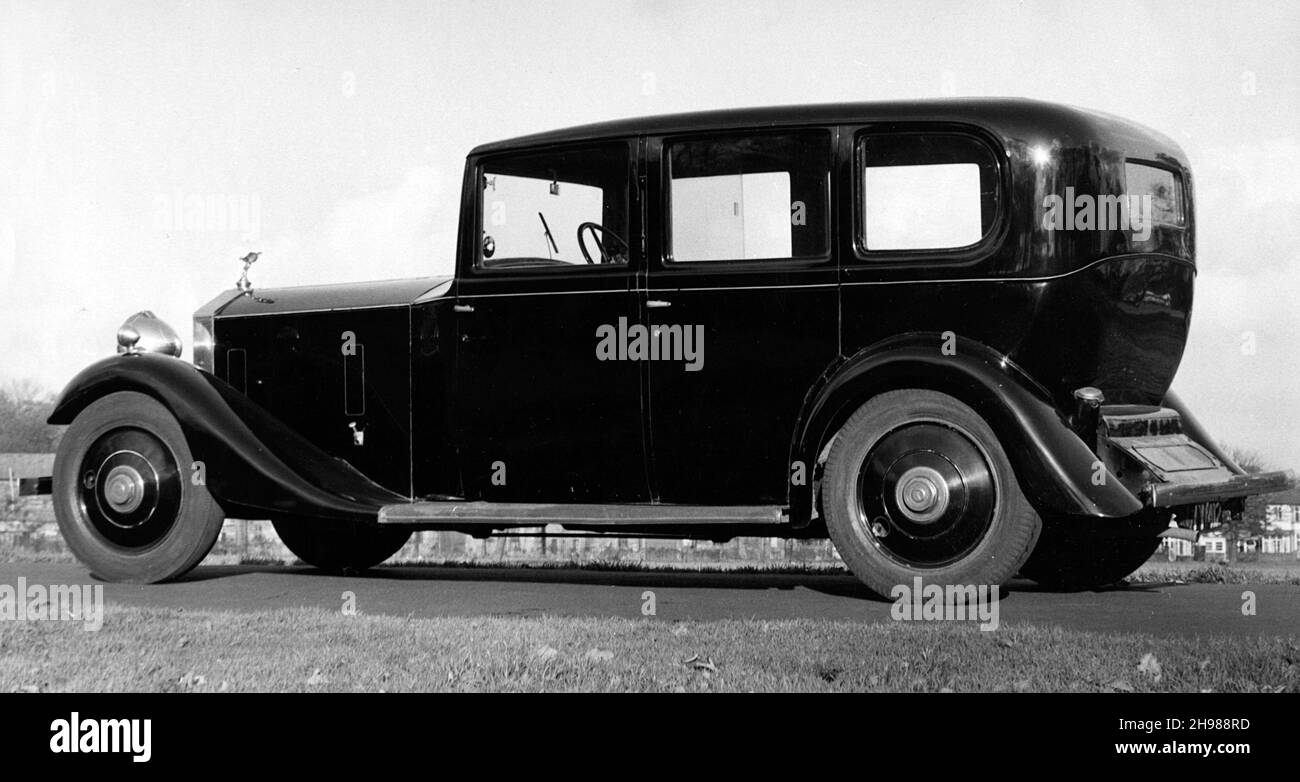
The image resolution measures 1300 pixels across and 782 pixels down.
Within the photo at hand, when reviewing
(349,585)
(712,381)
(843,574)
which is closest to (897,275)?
(712,381)

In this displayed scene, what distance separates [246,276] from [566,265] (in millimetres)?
2858

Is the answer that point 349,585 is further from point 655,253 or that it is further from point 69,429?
point 655,253

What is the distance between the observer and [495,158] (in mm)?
8695

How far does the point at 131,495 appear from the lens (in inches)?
352

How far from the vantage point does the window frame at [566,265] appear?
26.5ft

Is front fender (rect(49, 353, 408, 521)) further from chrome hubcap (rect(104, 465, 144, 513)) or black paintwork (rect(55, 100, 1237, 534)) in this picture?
chrome hubcap (rect(104, 465, 144, 513))

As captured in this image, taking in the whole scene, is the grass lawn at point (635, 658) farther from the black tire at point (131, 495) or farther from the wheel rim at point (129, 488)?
the wheel rim at point (129, 488)

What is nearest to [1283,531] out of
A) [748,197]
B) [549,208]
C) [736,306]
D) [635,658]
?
[748,197]

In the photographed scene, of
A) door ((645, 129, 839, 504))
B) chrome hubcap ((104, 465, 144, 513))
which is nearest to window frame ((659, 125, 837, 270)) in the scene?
door ((645, 129, 839, 504))

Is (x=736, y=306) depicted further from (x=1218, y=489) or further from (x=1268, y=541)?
(x=1268, y=541)

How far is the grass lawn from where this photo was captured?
539 cm

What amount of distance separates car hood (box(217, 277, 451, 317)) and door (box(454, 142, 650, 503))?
58 centimetres

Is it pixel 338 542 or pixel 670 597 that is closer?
pixel 670 597

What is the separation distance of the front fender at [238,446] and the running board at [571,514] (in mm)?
351
